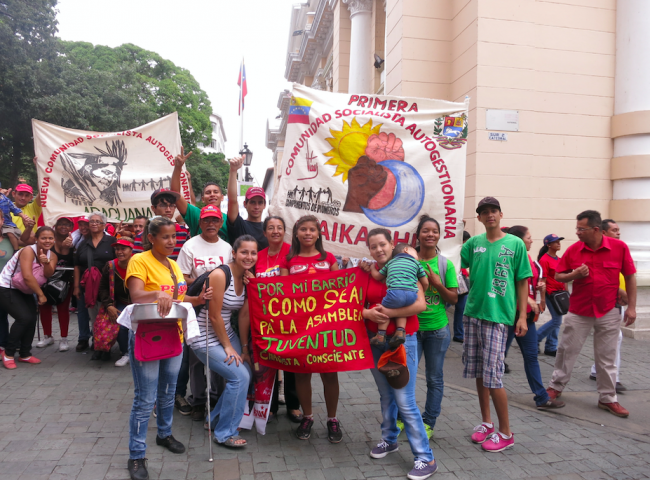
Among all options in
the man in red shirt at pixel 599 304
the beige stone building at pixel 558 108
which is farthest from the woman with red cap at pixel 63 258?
the beige stone building at pixel 558 108

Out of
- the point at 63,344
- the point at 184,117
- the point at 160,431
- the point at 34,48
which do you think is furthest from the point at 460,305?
the point at 184,117

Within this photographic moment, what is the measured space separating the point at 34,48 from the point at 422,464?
19.1m

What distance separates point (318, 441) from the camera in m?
4.22

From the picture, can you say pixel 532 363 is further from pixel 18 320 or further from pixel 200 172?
pixel 200 172

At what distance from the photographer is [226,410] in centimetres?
401

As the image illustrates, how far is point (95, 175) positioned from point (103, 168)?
153 millimetres

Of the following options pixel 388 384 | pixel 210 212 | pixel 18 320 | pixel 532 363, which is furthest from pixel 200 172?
pixel 388 384

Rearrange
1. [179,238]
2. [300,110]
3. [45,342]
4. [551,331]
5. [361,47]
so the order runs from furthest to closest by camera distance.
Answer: [361,47], [45,342], [551,331], [179,238], [300,110]

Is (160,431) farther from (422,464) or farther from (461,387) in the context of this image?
(461,387)

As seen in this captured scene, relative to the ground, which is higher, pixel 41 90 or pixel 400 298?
pixel 41 90

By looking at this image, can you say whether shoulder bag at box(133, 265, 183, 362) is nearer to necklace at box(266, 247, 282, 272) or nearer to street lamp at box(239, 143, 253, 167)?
necklace at box(266, 247, 282, 272)

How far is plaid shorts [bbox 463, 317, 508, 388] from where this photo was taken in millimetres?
4082

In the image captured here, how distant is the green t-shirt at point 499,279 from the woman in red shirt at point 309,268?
1303 mm

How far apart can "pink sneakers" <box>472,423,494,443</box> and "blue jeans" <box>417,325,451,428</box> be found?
14.7 inches
